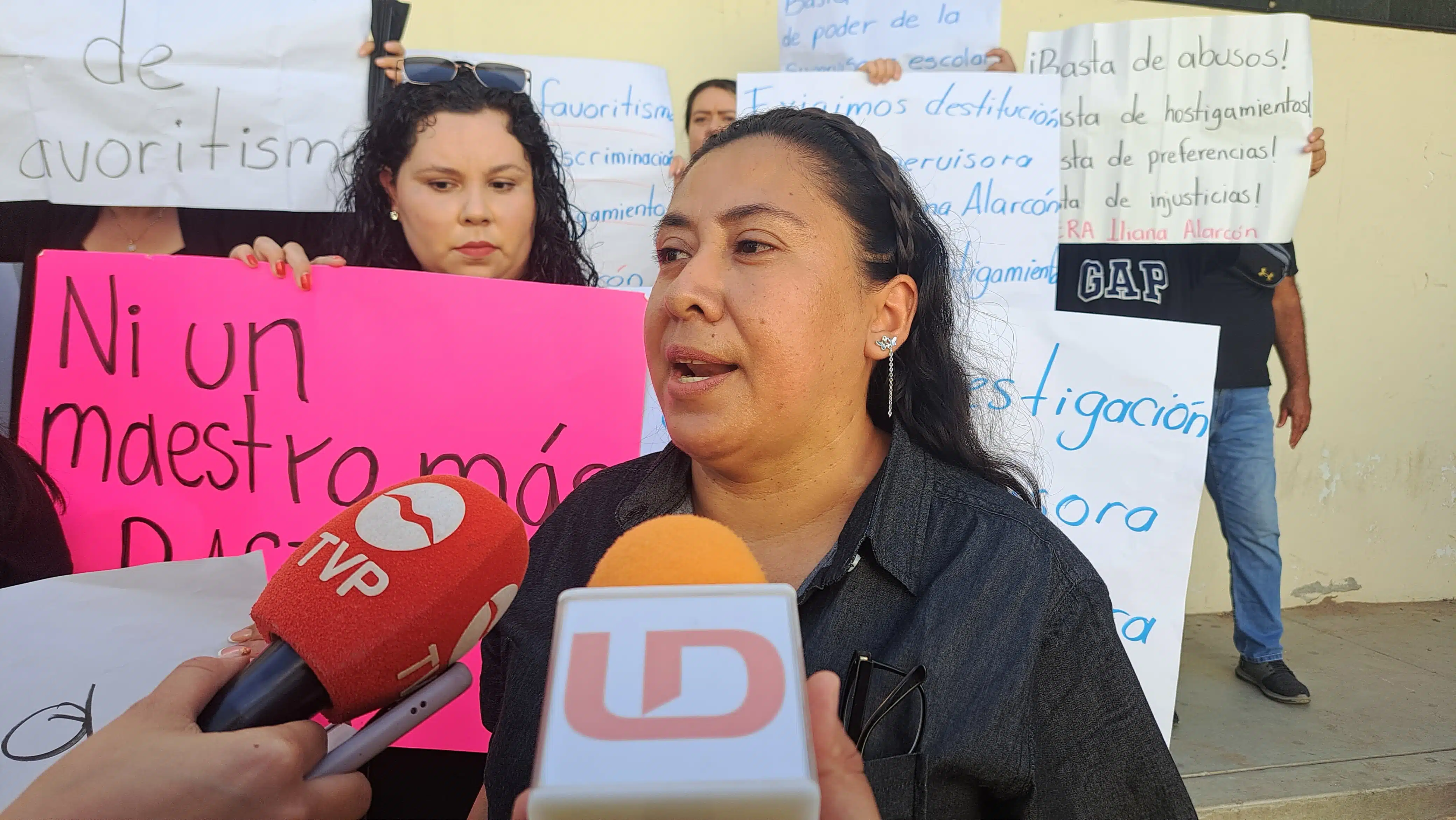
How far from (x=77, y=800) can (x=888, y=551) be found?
3.11 ft

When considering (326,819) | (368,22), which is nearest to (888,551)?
(326,819)

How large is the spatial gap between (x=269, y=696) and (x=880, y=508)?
0.81 m

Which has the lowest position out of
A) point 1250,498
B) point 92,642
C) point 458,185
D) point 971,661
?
point 1250,498

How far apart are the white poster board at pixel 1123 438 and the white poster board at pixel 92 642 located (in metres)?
1.14

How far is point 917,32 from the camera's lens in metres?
3.03

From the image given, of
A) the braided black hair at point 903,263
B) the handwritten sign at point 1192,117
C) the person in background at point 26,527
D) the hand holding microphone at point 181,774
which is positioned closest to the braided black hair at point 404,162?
the person in background at point 26,527

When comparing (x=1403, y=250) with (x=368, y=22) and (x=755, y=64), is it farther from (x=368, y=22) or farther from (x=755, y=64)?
(x=368, y=22)

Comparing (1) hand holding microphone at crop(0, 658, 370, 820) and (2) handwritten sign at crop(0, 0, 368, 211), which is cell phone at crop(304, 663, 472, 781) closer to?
(1) hand holding microphone at crop(0, 658, 370, 820)

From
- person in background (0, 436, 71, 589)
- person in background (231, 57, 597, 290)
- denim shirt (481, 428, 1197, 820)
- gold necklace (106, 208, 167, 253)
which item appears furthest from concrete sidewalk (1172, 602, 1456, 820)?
gold necklace (106, 208, 167, 253)

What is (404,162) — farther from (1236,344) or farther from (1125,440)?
(1236,344)

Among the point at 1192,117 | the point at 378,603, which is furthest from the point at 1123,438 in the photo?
the point at 378,603

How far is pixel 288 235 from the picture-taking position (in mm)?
2896

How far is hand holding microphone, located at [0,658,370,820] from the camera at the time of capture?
0.86 m

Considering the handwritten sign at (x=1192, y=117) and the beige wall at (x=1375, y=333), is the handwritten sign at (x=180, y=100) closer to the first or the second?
the handwritten sign at (x=1192, y=117)
